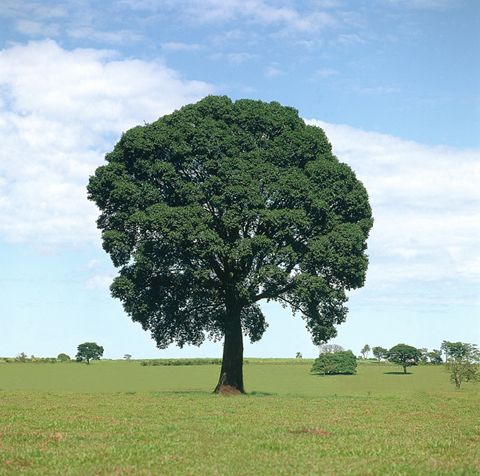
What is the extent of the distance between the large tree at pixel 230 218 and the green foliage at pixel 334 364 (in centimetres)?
8061

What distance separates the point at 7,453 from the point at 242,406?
19790mm

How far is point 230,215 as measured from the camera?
45.6 m

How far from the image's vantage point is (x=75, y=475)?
1642 centimetres

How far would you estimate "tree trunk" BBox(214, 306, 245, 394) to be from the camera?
50.7 metres

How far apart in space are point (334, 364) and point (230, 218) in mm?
89182

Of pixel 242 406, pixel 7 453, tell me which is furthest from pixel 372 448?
pixel 242 406

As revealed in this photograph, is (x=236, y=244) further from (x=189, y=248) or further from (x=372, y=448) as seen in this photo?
(x=372, y=448)

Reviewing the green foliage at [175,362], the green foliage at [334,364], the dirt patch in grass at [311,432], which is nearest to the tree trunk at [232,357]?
the dirt patch in grass at [311,432]

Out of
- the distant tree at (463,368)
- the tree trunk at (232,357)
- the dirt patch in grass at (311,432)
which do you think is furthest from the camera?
the distant tree at (463,368)

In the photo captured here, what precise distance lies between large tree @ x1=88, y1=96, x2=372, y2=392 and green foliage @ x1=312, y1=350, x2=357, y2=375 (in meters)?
80.6

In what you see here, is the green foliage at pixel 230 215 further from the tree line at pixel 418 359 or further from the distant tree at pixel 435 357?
the distant tree at pixel 435 357

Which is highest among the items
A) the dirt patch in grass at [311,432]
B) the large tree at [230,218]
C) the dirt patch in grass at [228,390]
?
the large tree at [230,218]

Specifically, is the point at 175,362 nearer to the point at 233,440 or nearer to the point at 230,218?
the point at 230,218

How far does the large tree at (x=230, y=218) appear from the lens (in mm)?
45875
